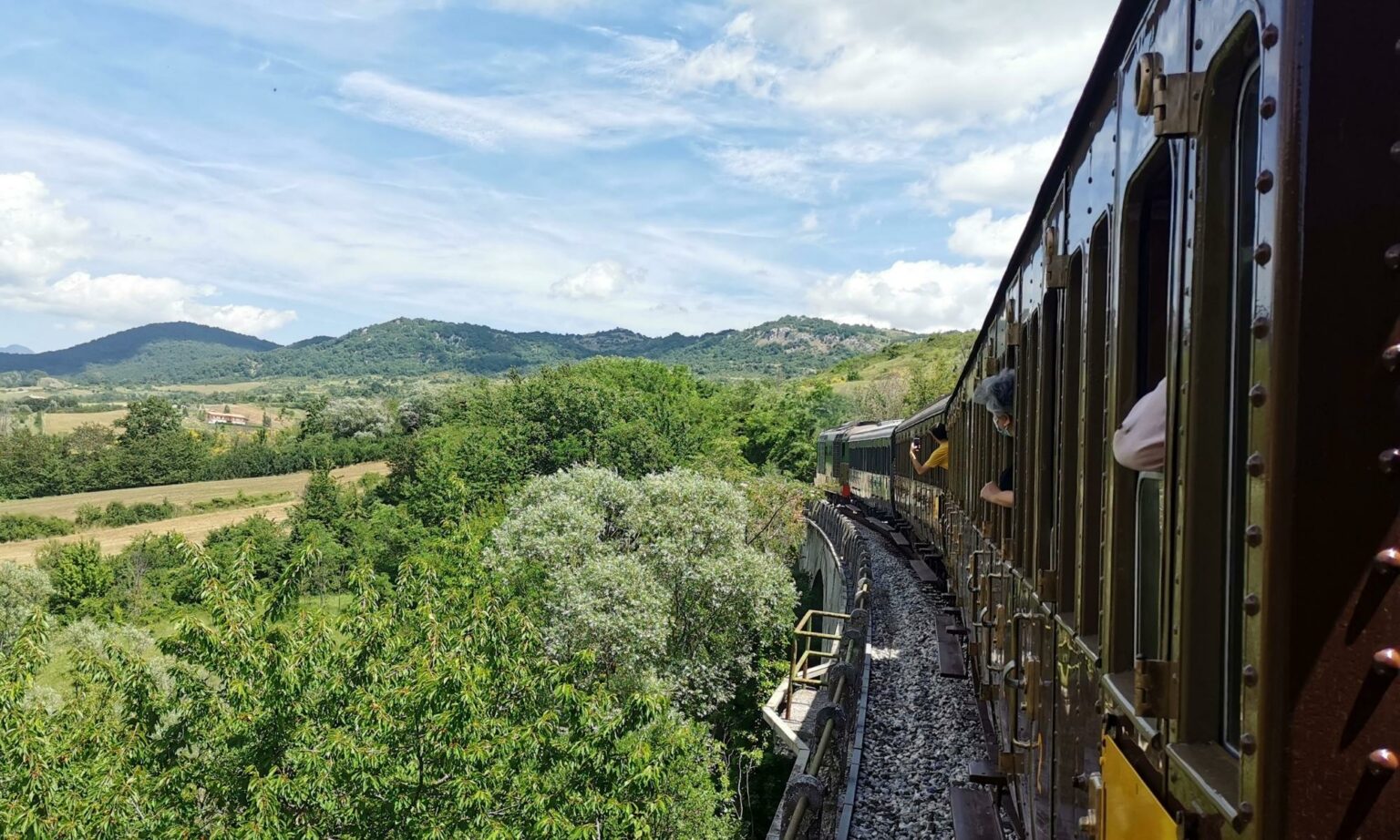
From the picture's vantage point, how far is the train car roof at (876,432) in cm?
2589

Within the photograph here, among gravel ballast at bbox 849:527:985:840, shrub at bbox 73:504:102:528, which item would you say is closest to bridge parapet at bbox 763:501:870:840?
gravel ballast at bbox 849:527:985:840

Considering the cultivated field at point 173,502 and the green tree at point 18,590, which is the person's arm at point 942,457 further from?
the cultivated field at point 173,502

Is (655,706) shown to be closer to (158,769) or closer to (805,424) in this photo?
(158,769)

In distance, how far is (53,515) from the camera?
65250 mm

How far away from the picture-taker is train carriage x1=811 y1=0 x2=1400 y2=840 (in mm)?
1435

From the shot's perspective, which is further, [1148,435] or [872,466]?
[872,466]

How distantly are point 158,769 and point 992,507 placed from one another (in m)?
10.9

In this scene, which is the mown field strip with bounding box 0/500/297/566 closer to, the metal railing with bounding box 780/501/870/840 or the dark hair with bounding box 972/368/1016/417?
the metal railing with bounding box 780/501/870/840

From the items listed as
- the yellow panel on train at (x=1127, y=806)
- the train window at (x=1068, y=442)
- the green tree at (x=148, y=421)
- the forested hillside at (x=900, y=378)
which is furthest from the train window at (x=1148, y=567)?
the green tree at (x=148, y=421)

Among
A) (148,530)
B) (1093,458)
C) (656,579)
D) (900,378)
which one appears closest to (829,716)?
(1093,458)

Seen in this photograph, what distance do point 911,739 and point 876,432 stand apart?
58.2ft

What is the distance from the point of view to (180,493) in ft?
255

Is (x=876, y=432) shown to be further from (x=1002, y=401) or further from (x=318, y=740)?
(x=1002, y=401)

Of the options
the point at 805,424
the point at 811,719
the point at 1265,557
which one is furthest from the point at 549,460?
the point at 1265,557
